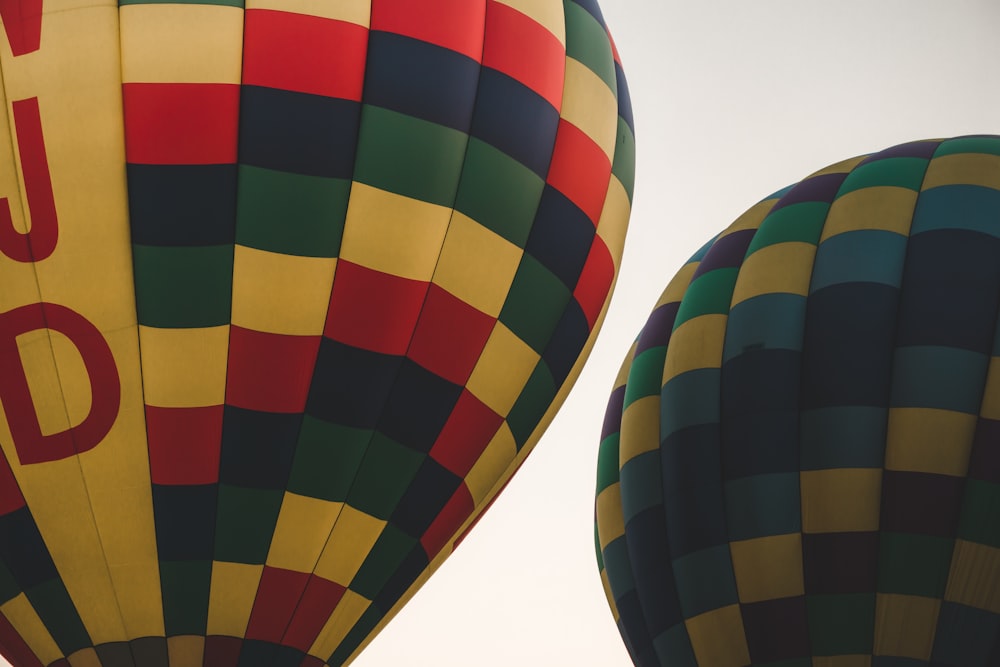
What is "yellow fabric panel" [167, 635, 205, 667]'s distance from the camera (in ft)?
12.5

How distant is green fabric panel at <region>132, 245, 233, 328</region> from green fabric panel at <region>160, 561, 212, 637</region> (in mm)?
773

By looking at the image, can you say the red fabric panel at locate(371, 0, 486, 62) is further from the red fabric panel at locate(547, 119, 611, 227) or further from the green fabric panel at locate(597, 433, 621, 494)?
the green fabric panel at locate(597, 433, 621, 494)

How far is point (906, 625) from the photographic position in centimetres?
451

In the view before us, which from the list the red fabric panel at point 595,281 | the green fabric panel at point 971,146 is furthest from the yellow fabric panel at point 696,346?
the green fabric panel at point 971,146

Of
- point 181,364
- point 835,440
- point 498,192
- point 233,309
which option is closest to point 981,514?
point 835,440

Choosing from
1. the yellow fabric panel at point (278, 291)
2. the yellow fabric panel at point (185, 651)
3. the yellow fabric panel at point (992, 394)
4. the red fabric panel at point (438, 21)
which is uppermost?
the red fabric panel at point (438, 21)

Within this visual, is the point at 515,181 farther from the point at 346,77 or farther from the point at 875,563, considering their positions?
the point at 875,563

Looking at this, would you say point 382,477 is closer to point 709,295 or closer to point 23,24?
point 23,24

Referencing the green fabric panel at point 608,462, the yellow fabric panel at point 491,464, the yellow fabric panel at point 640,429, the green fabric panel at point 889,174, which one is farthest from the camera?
the green fabric panel at point 608,462

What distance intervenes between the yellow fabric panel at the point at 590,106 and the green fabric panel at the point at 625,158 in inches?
2.5

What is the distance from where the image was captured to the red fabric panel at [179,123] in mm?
3752

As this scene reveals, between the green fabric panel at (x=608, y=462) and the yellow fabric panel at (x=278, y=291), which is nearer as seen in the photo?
the yellow fabric panel at (x=278, y=291)

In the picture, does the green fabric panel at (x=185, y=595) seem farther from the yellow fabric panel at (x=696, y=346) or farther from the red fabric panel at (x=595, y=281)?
the yellow fabric panel at (x=696, y=346)

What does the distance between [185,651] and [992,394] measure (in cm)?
311
